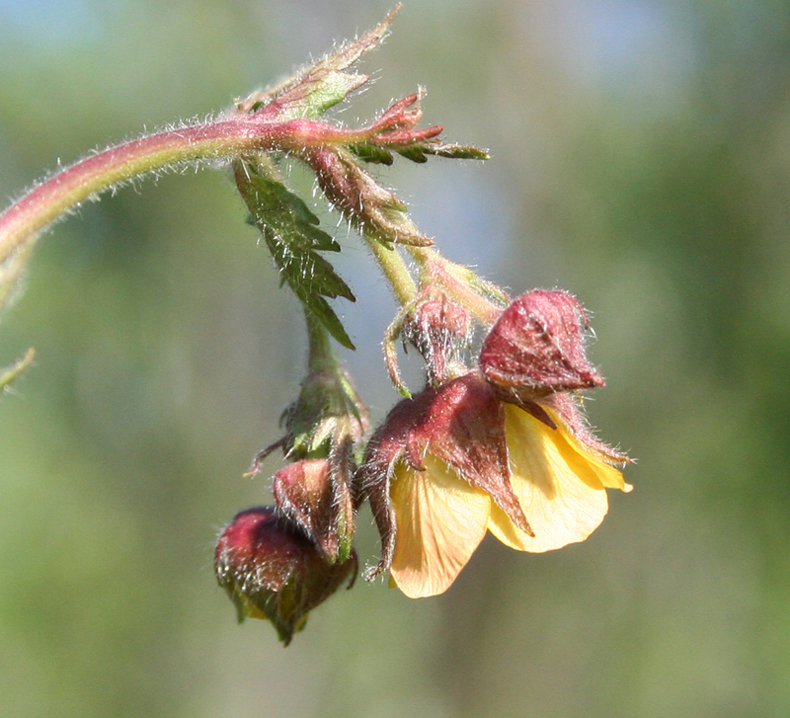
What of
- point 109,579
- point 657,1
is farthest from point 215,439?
point 657,1

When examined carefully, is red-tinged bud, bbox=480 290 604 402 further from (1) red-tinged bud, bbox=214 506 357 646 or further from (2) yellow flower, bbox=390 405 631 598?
(1) red-tinged bud, bbox=214 506 357 646

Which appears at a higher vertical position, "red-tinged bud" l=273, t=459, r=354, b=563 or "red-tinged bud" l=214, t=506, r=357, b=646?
"red-tinged bud" l=273, t=459, r=354, b=563

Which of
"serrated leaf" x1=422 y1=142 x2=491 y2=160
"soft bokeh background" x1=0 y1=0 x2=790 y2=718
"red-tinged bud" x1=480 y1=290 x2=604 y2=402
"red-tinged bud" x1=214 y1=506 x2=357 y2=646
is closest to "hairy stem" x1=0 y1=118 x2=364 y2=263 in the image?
"serrated leaf" x1=422 y1=142 x2=491 y2=160

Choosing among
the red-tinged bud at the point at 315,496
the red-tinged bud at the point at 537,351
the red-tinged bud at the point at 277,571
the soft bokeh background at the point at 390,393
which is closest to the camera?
the red-tinged bud at the point at 537,351

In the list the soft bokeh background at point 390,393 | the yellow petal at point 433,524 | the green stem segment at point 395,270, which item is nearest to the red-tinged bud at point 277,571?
the yellow petal at point 433,524

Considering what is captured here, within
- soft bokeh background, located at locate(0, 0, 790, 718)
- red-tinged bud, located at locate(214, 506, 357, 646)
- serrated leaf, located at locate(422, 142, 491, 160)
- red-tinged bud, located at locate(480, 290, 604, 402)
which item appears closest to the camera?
red-tinged bud, located at locate(480, 290, 604, 402)

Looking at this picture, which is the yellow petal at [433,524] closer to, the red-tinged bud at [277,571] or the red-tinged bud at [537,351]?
the red-tinged bud at [537,351]

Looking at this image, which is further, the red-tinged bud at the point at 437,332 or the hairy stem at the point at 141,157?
the red-tinged bud at the point at 437,332
